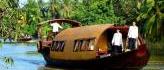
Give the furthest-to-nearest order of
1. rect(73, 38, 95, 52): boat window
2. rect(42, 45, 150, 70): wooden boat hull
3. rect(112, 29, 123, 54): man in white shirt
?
1. rect(73, 38, 95, 52): boat window
2. rect(112, 29, 123, 54): man in white shirt
3. rect(42, 45, 150, 70): wooden boat hull

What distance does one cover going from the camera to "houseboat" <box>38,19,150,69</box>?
64.4ft

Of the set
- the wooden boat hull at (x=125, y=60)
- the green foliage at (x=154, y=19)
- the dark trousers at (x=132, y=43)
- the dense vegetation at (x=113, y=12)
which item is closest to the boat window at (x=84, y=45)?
the wooden boat hull at (x=125, y=60)

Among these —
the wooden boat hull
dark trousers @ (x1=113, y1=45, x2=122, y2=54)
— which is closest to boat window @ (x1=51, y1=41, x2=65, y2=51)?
the wooden boat hull

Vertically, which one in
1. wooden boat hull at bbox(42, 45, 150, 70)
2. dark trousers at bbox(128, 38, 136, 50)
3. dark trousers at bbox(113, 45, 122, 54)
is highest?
dark trousers at bbox(128, 38, 136, 50)

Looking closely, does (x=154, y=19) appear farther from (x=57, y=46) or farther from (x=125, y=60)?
(x=125, y=60)

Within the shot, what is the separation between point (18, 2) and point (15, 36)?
0.53 m

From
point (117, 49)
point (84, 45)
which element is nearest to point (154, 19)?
point (84, 45)

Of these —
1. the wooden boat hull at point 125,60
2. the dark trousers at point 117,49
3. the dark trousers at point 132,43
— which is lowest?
the wooden boat hull at point 125,60

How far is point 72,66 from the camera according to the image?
22.8 metres

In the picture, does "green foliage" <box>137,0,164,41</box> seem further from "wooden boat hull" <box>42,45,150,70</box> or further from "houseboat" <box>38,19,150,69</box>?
"wooden boat hull" <box>42,45,150,70</box>

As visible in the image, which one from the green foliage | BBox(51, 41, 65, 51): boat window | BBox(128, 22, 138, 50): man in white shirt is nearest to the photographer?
BBox(128, 22, 138, 50): man in white shirt

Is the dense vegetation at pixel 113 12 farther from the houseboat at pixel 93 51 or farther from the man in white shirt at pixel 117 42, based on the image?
the man in white shirt at pixel 117 42

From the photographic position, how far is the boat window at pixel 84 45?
2096cm

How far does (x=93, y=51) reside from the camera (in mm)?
20469
